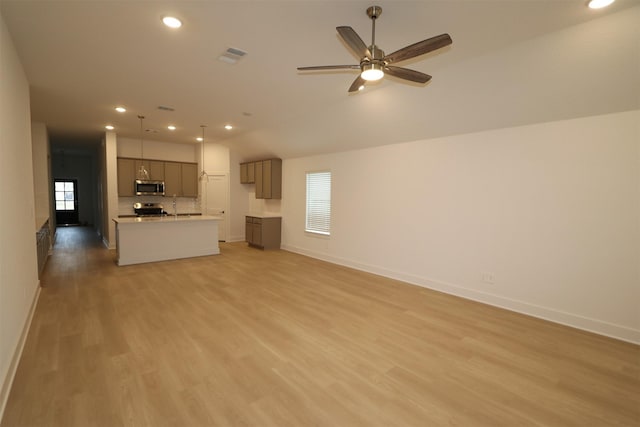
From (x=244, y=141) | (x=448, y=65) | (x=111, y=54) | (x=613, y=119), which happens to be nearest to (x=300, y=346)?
(x=448, y=65)

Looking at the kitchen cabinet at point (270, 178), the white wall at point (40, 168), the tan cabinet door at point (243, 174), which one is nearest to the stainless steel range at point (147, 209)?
the white wall at point (40, 168)

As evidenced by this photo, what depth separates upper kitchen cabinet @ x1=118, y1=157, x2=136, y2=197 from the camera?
779 centimetres

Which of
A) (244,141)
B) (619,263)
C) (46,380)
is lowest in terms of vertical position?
(46,380)

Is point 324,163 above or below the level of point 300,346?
above

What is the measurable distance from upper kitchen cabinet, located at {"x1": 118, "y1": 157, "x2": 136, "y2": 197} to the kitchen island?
177 centimetres

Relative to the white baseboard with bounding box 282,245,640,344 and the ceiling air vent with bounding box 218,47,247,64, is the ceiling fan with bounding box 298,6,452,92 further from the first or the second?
the white baseboard with bounding box 282,245,640,344

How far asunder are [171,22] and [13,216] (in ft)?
7.60

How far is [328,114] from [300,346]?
12.6 feet

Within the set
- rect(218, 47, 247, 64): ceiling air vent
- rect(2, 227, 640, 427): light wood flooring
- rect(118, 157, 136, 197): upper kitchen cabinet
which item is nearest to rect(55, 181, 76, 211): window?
rect(118, 157, 136, 197): upper kitchen cabinet

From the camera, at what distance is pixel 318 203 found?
23.3 ft

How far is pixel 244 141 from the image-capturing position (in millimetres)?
7891

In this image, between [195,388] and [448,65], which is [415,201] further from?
[195,388]

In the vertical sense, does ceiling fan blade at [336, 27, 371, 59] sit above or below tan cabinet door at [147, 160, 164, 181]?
above

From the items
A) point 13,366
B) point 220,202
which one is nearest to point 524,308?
point 13,366
